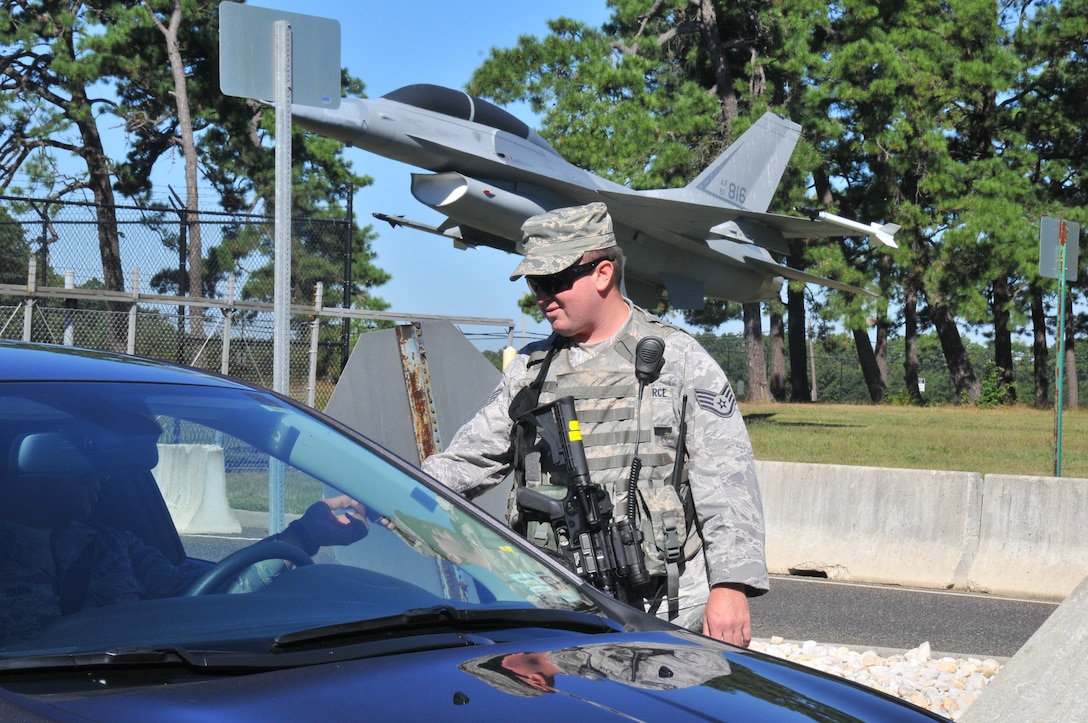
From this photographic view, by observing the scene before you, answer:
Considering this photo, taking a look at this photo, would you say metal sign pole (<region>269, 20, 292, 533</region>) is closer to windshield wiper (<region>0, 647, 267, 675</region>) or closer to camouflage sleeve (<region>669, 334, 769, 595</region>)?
camouflage sleeve (<region>669, 334, 769, 595</region>)

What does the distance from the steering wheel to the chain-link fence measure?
11.7 m

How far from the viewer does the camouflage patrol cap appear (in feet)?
11.5

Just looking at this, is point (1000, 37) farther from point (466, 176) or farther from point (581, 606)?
point (581, 606)

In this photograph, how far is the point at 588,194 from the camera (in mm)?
20406

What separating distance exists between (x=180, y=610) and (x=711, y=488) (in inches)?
69.8

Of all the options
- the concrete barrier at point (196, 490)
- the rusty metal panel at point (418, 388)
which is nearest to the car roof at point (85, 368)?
the concrete barrier at point (196, 490)

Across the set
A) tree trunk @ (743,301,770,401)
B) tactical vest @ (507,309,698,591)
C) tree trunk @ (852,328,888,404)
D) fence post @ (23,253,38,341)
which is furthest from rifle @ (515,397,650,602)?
tree trunk @ (852,328,888,404)

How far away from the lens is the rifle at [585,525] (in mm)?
3354

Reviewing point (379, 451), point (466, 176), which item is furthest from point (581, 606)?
point (466, 176)

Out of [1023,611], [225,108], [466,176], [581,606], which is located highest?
[225,108]

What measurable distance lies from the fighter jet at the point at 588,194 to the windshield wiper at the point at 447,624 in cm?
1467

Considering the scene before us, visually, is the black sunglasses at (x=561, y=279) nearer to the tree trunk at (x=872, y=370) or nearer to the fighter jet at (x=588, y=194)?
the fighter jet at (x=588, y=194)

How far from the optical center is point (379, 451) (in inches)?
112

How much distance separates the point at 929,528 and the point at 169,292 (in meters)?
13.6
